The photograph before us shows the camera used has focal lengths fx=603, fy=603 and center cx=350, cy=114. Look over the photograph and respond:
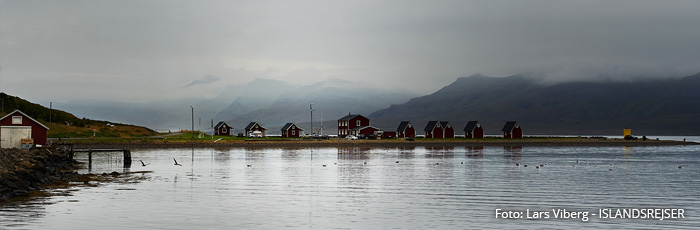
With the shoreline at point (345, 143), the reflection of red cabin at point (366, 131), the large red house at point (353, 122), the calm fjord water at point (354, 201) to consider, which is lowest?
the calm fjord water at point (354, 201)

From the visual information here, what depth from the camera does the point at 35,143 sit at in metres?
70.2

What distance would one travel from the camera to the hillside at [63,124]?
399ft

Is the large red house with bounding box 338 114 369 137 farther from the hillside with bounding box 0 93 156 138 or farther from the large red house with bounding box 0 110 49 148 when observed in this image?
the large red house with bounding box 0 110 49 148

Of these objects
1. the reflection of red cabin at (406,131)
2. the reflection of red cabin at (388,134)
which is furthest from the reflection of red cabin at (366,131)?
the reflection of red cabin at (406,131)

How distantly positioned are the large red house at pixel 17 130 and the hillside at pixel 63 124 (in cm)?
4931

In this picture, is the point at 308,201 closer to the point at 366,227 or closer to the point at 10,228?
the point at 366,227

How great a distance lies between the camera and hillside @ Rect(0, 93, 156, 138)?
12156 cm

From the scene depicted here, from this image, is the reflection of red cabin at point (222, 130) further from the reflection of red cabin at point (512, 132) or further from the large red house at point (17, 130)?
the large red house at point (17, 130)

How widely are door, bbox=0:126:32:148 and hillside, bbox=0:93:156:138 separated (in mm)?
49953

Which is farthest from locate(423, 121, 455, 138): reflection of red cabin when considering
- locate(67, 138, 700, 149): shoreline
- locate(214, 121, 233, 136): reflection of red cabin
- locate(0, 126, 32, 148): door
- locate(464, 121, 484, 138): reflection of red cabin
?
locate(0, 126, 32, 148): door

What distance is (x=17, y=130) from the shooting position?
2734 inches

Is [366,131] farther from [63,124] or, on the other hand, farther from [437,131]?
[63,124]

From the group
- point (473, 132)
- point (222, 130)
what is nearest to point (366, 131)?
point (473, 132)

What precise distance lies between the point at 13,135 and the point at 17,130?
2.37ft
